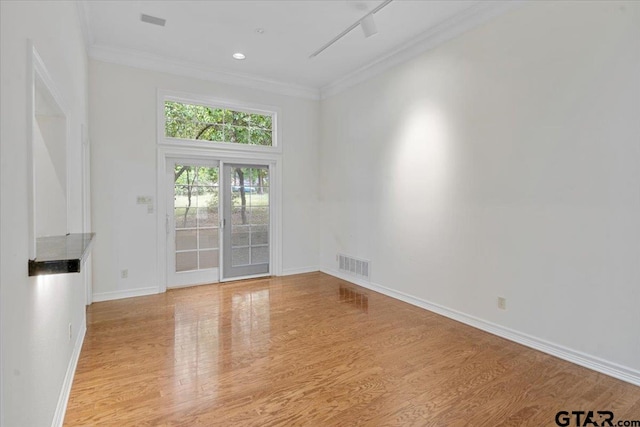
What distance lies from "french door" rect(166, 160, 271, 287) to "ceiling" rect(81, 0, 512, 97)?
1.53 m

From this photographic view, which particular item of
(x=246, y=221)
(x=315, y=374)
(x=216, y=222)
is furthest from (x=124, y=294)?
(x=315, y=374)

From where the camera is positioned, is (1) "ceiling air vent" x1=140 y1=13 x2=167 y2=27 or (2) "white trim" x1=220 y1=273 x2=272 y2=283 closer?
(1) "ceiling air vent" x1=140 y1=13 x2=167 y2=27

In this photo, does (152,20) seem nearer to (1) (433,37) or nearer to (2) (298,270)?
(1) (433,37)

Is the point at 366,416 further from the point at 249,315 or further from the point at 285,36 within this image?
the point at 285,36

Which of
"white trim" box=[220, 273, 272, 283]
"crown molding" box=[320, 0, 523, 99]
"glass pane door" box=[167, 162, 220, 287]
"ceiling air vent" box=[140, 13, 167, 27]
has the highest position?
"ceiling air vent" box=[140, 13, 167, 27]

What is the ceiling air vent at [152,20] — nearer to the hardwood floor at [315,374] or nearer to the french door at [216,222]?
the french door at [216,222]

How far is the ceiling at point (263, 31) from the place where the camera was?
3.45 m

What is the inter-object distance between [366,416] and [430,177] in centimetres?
279

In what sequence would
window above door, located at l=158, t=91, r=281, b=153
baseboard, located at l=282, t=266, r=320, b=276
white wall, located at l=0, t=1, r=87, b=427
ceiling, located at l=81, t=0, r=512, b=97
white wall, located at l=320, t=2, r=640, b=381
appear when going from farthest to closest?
1. baseboard, located at l=282, t=266, r=320, b=276
2. window above door, located at l=158, t=91, r=281, b=153
3. ceiling, located at l=81, t=0, r=512, b=97
4. white wall, located at l=320, t=2, r=640, b=381
5. white wall, located at l=0, t=1, r=87, b=427

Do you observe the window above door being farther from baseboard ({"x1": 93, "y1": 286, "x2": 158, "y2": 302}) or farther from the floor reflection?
the floor reflection

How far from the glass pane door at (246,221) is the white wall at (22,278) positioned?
323 cm

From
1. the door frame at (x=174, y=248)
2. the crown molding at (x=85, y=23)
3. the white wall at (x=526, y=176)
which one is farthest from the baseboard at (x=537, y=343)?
the crown molding at (x=85, y=23)

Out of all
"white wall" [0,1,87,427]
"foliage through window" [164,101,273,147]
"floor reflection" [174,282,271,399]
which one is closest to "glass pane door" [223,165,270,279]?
"foliage through window" [164,101,273,147]

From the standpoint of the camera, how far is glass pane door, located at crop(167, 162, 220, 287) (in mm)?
5008
